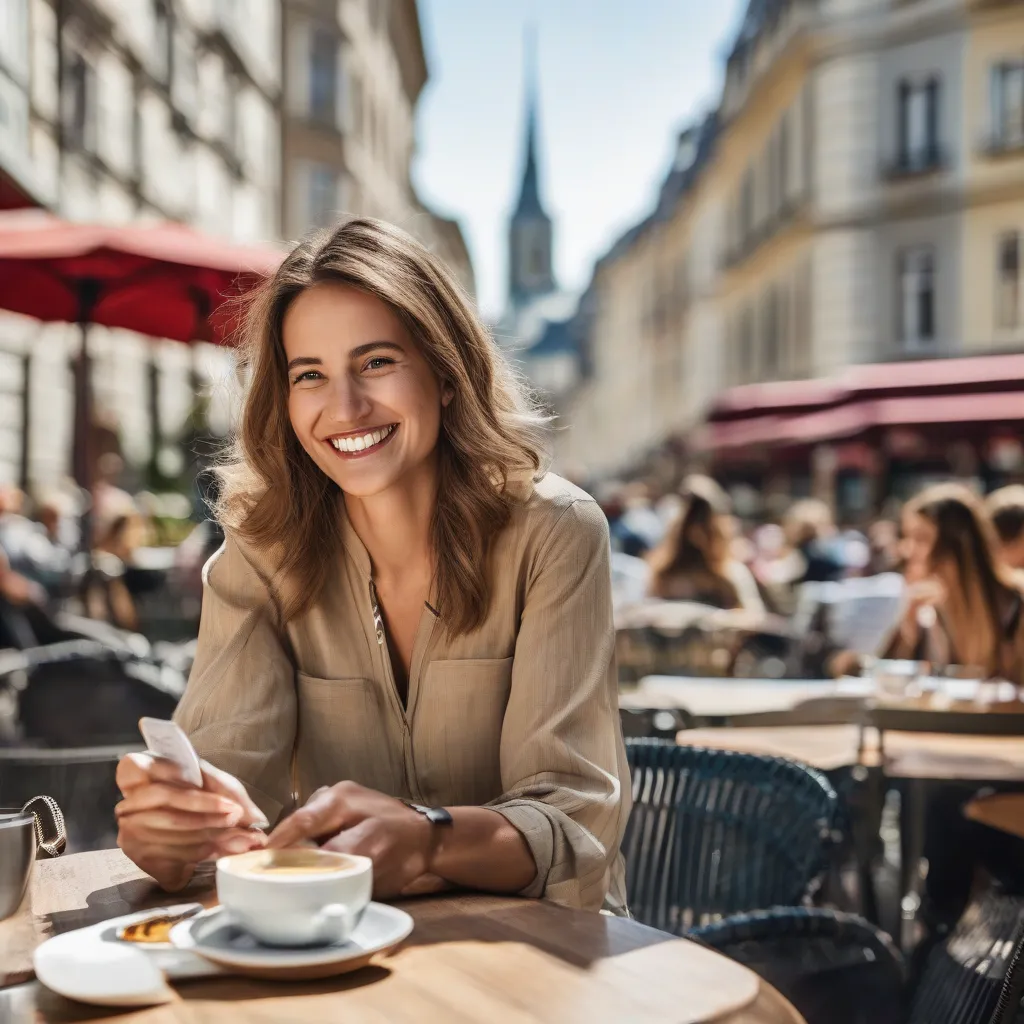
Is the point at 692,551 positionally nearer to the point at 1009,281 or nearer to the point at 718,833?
the point at 718,833

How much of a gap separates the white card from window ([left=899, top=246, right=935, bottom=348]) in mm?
24892

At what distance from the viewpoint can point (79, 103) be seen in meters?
17.6

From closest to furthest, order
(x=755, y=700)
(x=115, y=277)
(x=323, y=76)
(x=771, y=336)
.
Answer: (x=755, y=700) → (x=115, y=277) → (x=771, y=336) → (x=323, y=76)

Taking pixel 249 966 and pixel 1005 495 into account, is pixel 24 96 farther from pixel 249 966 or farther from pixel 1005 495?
pixel 249 966

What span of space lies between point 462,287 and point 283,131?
32.9m

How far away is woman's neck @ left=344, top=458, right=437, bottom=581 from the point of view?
2217 millimetres

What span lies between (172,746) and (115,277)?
18.7ft

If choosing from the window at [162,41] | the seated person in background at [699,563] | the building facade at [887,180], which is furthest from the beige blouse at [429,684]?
the building facade at [887,180]

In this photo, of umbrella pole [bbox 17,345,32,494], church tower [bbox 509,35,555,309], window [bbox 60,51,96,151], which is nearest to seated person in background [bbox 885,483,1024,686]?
umbrella pole [bbox 17,345,32,494]

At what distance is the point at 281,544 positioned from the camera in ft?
7.15

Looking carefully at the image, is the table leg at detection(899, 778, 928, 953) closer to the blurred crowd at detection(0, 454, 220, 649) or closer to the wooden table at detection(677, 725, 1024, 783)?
the wooden table at detection(677, 725, 1024, 783)

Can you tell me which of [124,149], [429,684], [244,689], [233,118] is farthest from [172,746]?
[233,118]

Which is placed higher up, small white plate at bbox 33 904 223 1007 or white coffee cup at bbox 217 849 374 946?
white coffee cup at bbox 217 849 374 946

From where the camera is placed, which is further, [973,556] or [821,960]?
[973,556]
